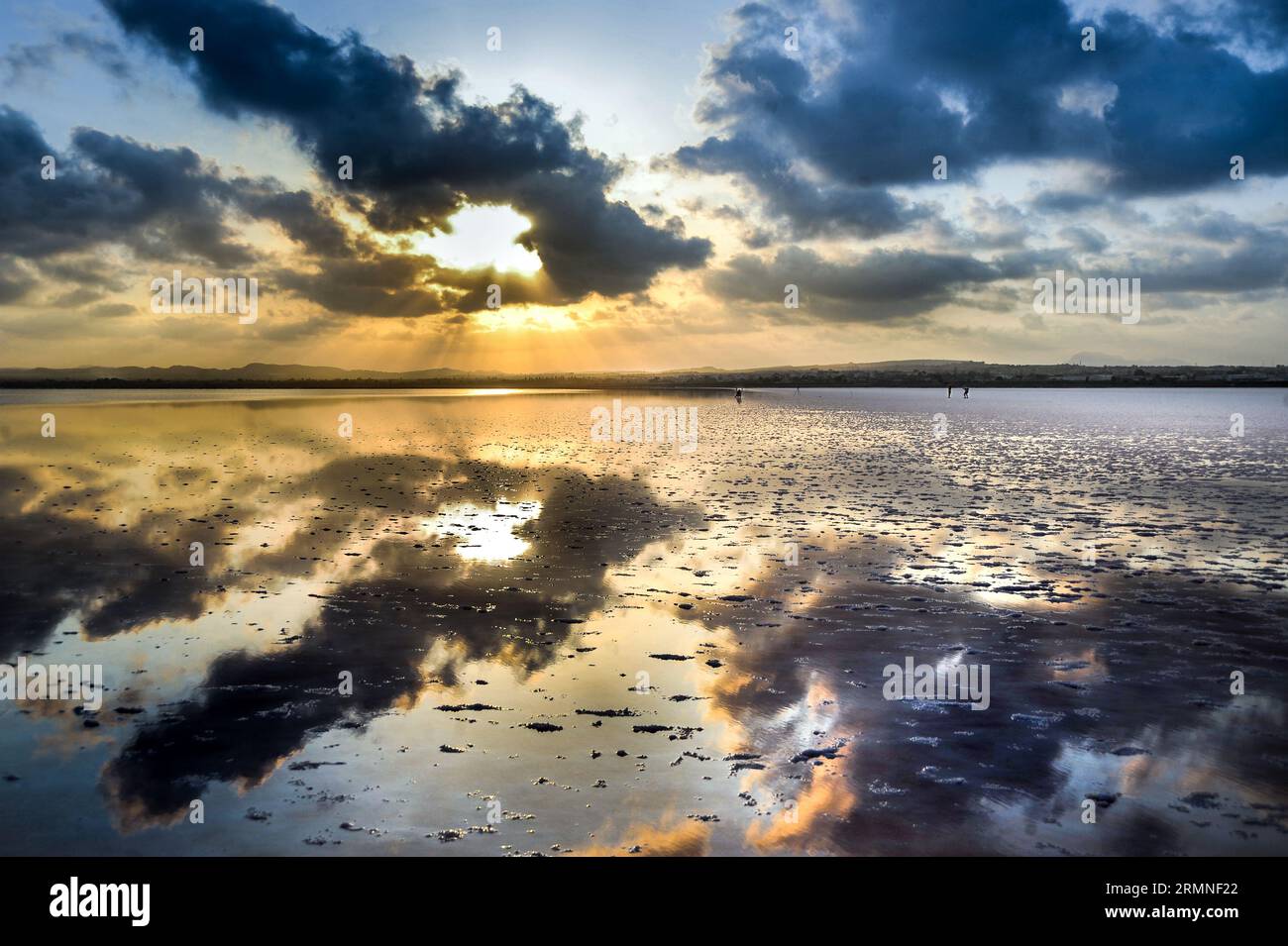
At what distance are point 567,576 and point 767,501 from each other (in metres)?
11.6

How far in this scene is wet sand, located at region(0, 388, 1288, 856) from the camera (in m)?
7.40

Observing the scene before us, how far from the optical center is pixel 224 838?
23.3ft

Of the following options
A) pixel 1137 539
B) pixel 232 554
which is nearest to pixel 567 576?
pixel 232 554

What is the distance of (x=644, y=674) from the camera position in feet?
36.4

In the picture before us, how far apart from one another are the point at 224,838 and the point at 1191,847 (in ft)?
27.3

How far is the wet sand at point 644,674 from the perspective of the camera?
7398mm

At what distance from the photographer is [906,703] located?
10.1 meters

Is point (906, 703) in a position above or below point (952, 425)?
below

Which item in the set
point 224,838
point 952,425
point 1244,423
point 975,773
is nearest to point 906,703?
point 975,773
